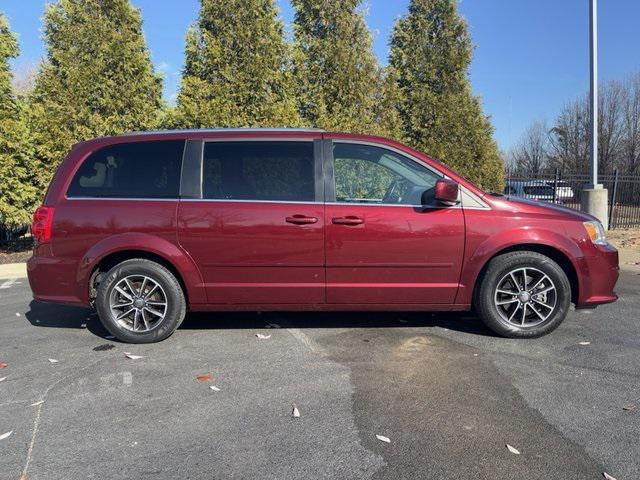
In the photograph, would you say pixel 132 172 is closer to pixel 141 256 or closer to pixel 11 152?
pixel 141 256

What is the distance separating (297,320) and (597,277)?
9.38ft

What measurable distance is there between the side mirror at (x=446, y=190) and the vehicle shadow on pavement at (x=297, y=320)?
137cm

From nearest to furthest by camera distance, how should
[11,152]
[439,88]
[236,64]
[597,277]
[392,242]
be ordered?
[392,242] < [597,277] < [11,152] < [236,64] < [439,88]

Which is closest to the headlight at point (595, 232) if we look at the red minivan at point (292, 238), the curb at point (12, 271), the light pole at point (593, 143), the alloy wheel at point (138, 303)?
the red minivan at point (292, 238)

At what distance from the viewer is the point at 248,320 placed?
5.30 metres

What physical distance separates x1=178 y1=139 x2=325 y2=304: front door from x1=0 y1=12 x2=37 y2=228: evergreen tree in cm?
717

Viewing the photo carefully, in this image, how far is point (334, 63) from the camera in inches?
440

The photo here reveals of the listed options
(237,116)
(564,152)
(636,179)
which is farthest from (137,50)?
(564,152)

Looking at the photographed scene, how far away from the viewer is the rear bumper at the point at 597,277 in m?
4.45

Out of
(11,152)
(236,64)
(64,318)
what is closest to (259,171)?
(64,318)

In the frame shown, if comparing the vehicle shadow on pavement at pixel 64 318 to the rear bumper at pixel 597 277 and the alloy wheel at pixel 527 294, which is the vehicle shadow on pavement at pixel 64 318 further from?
the rear bumper at pixel 597 277

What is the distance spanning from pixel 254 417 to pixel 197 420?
1.17ft

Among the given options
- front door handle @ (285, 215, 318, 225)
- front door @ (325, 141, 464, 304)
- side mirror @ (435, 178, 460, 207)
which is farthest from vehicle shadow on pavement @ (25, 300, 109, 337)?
side mirror @ (435, 178, 460, 207)

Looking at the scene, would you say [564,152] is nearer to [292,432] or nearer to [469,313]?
[469,313]
